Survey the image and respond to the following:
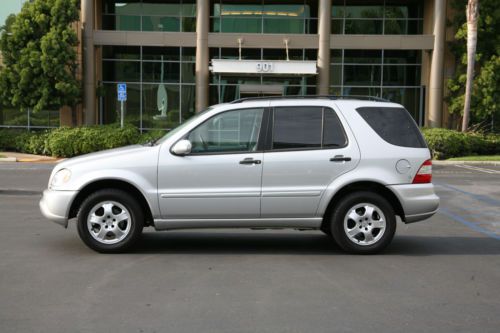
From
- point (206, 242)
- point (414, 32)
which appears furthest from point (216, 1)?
Result: point (206, 242)

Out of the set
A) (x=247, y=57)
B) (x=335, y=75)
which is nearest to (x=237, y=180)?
(x=247, y=57)

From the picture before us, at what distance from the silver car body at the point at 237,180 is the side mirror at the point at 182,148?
0.07 m

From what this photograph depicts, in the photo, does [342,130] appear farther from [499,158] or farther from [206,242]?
[499,158]

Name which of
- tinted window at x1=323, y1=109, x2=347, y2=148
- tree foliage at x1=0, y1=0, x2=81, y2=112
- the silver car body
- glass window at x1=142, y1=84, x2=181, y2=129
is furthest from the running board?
glass window at x1=142, y1=84, x2=181, y2=129

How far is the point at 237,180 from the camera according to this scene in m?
7.63

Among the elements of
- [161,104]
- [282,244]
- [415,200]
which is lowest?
[282,244]

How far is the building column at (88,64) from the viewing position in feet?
99.3

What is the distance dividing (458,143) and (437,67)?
488 centimetres

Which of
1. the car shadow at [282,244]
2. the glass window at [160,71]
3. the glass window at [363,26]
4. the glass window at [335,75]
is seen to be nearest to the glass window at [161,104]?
the glass window at [160,71]

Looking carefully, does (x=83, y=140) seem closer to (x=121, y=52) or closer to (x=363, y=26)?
(x=121, y=52)

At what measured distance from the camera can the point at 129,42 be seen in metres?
30.7

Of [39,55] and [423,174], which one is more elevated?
[39,55]

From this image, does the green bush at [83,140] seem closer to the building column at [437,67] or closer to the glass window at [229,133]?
the building column at [437,67]

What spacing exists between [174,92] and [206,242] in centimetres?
2469
